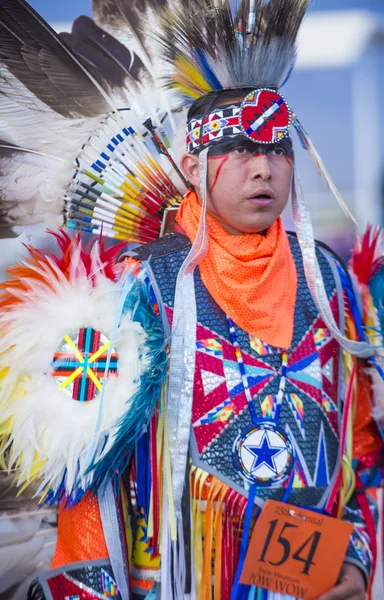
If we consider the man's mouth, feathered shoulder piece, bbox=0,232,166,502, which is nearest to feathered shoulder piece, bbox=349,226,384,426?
the man's mouth

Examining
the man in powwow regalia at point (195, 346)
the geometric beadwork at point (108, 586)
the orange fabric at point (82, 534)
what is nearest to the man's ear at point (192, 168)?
the man in powwow regalia at point (195, 346)

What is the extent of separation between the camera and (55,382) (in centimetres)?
163

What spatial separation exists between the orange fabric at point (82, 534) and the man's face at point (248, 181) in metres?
0.82

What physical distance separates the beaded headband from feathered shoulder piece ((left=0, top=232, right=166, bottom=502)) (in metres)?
0.47

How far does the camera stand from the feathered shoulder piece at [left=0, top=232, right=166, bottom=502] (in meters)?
1.60

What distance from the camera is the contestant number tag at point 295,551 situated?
5.24ft

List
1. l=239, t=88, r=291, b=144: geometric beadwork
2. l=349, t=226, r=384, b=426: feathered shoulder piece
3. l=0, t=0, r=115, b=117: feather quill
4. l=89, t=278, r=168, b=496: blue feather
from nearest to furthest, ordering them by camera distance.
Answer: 1. l=89, t=278, r=168, b=496: blue feather
2. l=239, t=88, r=291, b=144: geometric beadwork
3. l=349, t=226, r=384, b=426: feathered shoulder piece
4. l=0, t=0, r=115, b=117: feather quill

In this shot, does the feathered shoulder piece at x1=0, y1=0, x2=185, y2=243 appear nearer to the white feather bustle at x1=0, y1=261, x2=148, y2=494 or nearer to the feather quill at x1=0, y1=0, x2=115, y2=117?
the feather quill at x1=0, y1=0, x2=115, y2=117

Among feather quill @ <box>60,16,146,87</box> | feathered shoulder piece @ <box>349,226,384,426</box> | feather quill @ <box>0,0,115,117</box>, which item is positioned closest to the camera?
feathered shoulder piece @ <box>349,226,384,426</box>

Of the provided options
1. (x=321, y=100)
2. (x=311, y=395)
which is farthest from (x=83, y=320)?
(x=321, y=100)

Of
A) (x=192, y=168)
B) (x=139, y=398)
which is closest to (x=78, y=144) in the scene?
(x=192, y=168)

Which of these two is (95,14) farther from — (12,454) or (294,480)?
(294,480)

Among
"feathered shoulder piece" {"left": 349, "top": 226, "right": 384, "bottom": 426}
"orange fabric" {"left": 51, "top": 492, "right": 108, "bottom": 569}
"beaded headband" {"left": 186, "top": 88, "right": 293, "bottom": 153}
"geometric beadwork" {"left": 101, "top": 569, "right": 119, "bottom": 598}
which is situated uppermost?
"beaded headband" {"left": 186, "top": 88, "right": 293, "bottom": 153}

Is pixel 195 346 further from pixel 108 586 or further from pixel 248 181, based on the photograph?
pixel 108 586
